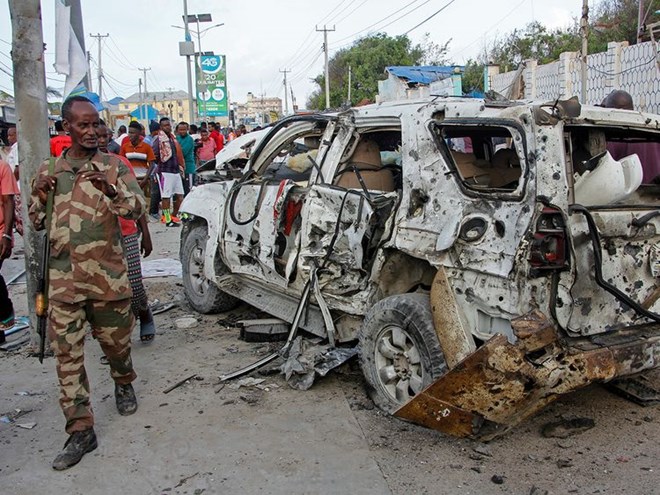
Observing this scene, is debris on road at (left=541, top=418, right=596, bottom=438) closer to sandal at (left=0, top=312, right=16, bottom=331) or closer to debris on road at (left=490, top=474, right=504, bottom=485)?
debris on road at (left=490, top=474, right=504, bottom=485)

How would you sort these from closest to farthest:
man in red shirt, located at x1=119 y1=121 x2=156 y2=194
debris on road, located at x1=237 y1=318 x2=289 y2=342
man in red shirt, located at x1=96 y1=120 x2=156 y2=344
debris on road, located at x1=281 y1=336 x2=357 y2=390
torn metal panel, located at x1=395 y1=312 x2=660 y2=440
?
torn metal panel, located at x1=395 y1=312 x2=660 y2=440
debris on road, located at x1=281 y1=336 x2=357 y2=390
man in red shirt, located at x1=96 y1=120 x2=156 y2=344
debris on road, located at x1=237 y1=318 x2=289 y2=342
man in red shirt, located at x1=119 y1=121 x2=156 y2=194

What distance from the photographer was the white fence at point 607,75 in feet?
40.7

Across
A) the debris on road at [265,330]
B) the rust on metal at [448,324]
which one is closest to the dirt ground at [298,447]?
the rust on metal at [448,324]

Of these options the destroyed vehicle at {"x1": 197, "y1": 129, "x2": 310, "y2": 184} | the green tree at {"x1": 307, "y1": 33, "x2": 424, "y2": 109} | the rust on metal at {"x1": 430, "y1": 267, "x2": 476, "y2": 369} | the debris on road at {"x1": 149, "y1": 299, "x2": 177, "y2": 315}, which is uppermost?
the green tree at {"x1": 307, "y1": 33, "x2": 424, "y2": 109}

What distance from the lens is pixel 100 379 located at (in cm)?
454

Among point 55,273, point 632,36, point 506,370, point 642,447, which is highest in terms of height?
point 632,36

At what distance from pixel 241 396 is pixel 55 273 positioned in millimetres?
1403

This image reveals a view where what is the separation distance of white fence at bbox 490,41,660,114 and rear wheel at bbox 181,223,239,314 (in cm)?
680

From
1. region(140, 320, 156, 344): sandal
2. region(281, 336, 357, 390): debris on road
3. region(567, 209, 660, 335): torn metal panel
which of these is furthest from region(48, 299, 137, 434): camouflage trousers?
region(567, 209, 660, 335): torn metal panel

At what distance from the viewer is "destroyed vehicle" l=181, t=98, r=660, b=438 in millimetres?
3076

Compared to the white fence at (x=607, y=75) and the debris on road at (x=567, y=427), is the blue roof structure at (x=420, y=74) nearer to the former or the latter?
the white fence at (x=607, y=75)

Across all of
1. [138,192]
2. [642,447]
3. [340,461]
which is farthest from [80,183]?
[642,447]

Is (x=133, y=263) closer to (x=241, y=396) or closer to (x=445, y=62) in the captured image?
(x=241, y=396)

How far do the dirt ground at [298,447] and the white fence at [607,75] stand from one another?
25.8 feet
